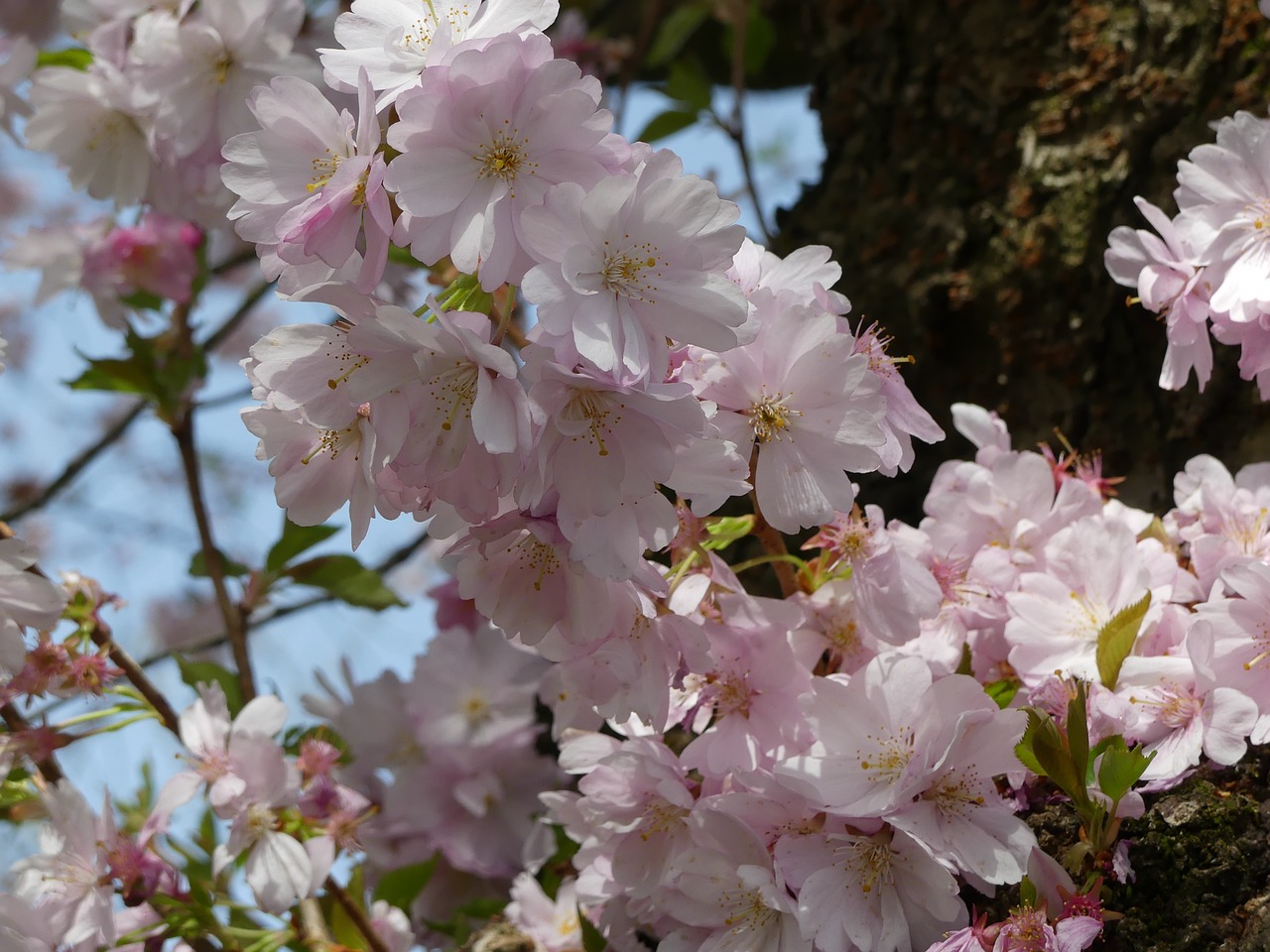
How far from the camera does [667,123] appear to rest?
1.75 m

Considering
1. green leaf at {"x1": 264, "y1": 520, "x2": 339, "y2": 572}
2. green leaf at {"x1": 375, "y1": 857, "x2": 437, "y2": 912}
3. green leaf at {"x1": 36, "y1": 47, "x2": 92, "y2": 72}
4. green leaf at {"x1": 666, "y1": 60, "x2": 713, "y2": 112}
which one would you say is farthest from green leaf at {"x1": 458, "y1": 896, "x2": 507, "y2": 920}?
green leaf at {"x1": 666, "y1": 60, "x2": 713, "y2": 112}

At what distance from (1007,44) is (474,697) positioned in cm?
103

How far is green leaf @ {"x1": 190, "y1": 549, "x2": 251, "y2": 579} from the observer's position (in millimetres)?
1489

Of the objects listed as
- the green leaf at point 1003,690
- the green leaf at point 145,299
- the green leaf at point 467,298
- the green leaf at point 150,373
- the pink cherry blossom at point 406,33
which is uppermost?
the pink cherry blossom at point 406,33

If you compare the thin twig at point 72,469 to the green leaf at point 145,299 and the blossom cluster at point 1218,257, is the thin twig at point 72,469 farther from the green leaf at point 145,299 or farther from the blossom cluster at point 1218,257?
the blossom cluster at point 1218,257

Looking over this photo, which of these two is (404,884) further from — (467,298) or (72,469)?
(72,469)

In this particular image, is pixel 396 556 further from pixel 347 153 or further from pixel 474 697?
pixel 347 153

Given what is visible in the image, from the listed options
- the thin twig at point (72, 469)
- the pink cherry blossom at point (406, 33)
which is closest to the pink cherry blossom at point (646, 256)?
the pink cherry blossom at point (406, 33)

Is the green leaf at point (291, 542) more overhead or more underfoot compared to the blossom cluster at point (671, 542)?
more underfoot

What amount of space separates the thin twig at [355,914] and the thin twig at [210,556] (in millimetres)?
386

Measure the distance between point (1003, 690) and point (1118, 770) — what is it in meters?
0.19

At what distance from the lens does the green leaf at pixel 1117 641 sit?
83 centimetres

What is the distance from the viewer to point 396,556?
1.98 m

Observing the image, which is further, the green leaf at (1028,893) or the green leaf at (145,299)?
the green leaf at (145,299)
